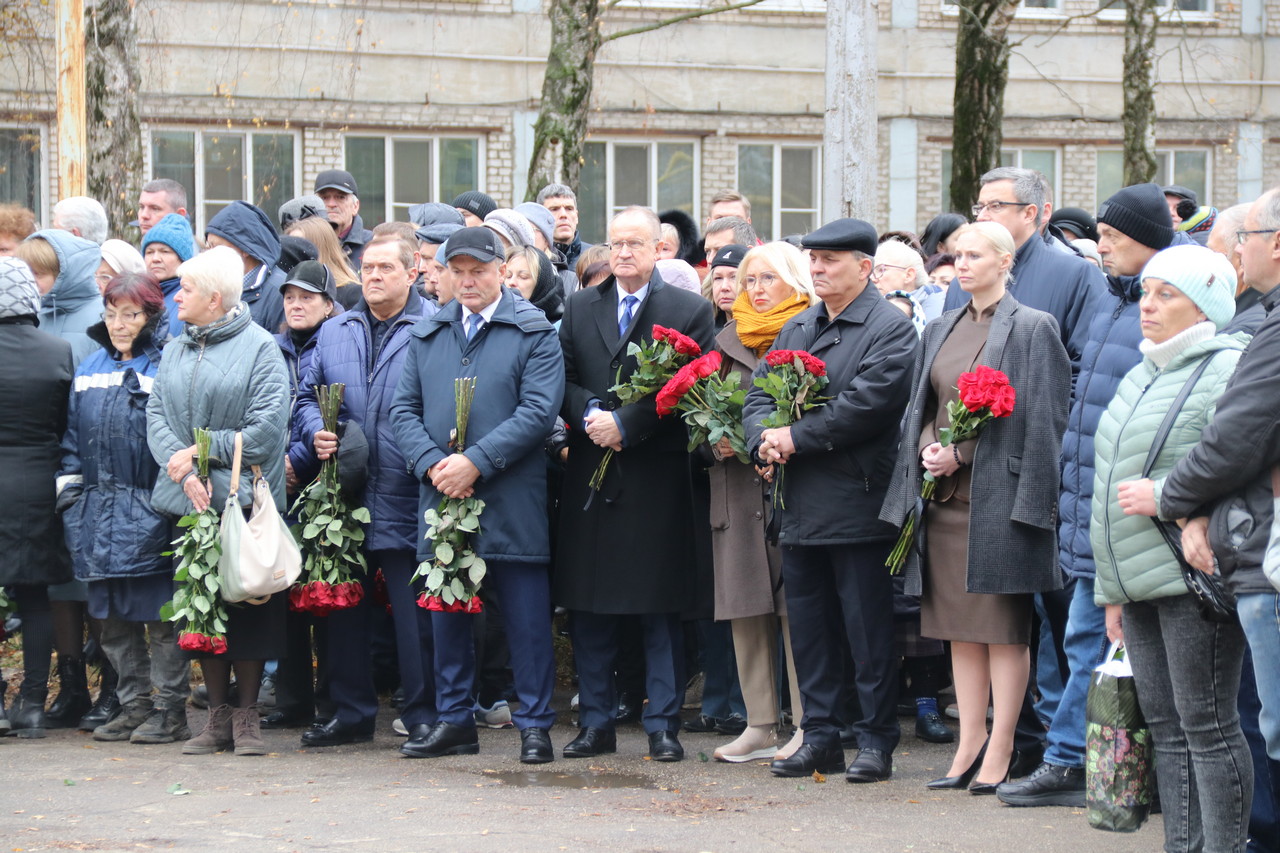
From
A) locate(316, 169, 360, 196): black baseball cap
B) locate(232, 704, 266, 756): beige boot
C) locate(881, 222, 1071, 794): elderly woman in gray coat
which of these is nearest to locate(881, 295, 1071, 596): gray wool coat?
locate(881, 222, 1071, 794): elderly woman in gray coat

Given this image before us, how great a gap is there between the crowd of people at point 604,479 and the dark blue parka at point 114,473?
2 cm

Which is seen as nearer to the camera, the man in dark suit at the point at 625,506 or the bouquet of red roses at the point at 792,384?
the bouquet of red roses at the point at 792,384

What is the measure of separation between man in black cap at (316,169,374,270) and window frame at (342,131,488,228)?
440 inches

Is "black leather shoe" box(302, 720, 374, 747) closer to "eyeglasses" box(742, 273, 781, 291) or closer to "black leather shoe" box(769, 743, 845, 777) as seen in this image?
"black leather shoe" box(769, 743, 845, 777)

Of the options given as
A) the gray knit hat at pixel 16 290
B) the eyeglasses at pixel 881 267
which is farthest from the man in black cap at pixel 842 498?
the gray knit hat at pixel 16 290

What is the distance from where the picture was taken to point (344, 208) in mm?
10188

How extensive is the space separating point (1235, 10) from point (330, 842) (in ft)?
72.6

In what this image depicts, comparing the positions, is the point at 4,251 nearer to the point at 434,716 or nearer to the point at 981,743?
the point at 434,716

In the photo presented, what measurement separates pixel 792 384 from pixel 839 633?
1.13m

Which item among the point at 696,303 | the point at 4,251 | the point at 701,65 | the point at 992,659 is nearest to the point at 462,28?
the point at 701,65

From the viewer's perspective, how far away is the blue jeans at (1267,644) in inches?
185

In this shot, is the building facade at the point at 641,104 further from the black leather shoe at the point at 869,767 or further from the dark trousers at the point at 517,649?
the black leather shoe at the point at 869,767

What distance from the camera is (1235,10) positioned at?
23.8 metres

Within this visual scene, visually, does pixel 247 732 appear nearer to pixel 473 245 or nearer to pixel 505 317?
pixel 505 317
